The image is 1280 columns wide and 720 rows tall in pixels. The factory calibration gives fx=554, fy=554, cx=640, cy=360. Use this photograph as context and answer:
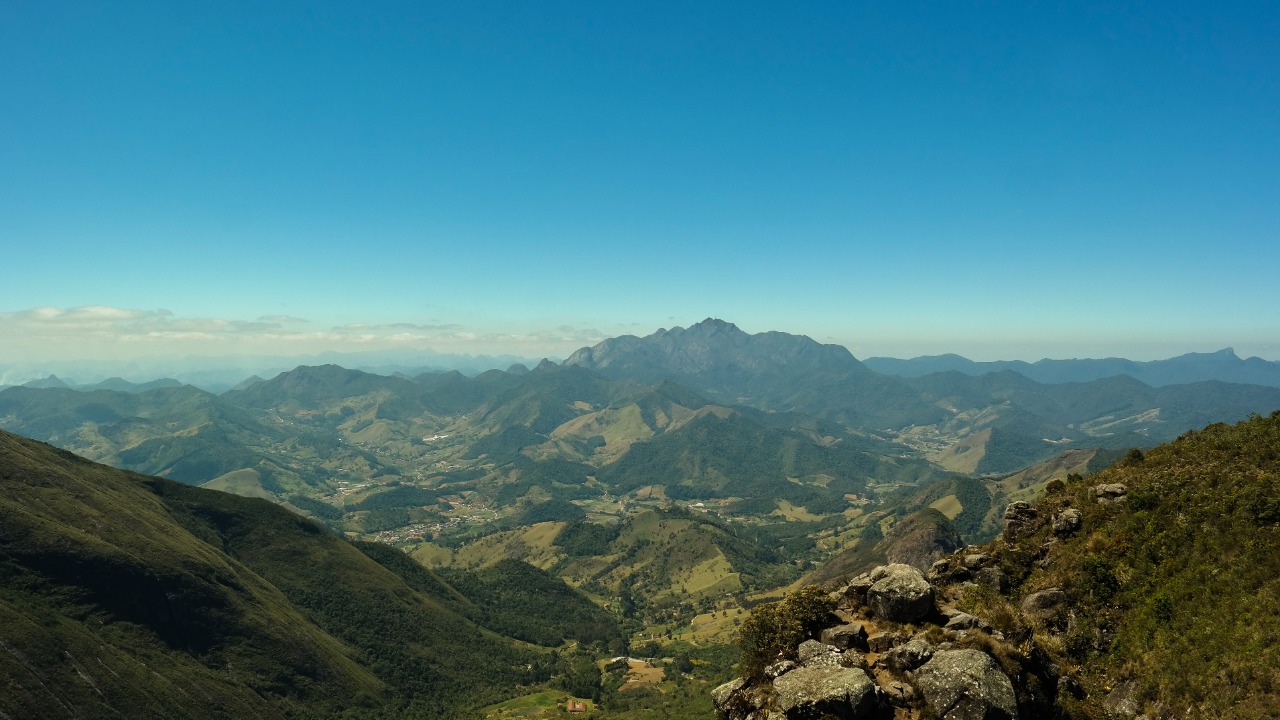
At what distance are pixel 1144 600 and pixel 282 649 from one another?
215m

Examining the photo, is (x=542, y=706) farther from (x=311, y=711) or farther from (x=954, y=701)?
(x=954, y=701)

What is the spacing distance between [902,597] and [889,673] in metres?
6.39

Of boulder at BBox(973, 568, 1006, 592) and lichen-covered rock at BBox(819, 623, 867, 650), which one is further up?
lichen-covered rock at BBox(819, 623, 867, 650)

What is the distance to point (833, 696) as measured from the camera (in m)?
23.7

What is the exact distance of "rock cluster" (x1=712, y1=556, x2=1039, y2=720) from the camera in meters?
23.4

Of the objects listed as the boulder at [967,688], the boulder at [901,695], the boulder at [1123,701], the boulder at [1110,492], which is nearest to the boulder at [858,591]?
the boulder at [901,695]

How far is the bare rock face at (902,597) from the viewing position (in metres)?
31.9

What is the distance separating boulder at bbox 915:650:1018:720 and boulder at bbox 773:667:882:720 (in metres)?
2.32

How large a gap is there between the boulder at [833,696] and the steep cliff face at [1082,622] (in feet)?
0.21

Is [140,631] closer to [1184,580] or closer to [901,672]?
[901,672]

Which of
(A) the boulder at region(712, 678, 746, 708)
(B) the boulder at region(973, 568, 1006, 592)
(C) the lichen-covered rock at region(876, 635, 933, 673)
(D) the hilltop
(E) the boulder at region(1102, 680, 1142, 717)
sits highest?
(C) the lichen-covered rock at region(876, 635, 933, 673)

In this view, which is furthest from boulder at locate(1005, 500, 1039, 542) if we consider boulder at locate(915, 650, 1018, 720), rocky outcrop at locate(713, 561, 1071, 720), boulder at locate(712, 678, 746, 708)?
boulder at locate(712, 678, 746, 708)

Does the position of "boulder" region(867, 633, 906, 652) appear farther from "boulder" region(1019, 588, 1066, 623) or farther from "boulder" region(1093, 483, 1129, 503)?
"boulder" region(1093, 483, 1129, 503)

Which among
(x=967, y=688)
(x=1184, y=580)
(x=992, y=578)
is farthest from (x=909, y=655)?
(x=1184, y=580)
